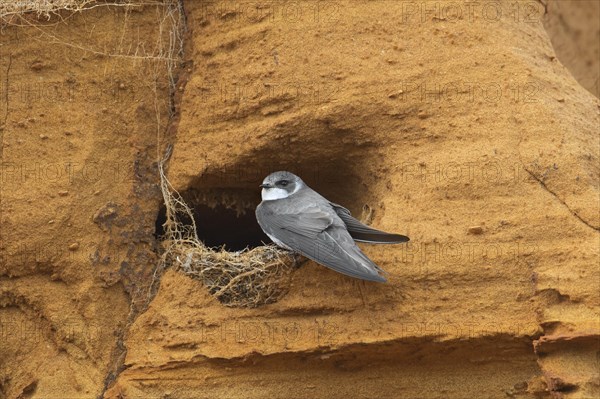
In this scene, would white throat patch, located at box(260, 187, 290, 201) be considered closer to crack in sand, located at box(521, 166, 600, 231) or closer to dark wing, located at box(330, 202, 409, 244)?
dark wing, located at box(330, 202, 409, 244)

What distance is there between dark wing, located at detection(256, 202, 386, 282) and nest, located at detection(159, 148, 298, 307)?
0.13 meters

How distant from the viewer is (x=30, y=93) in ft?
19.4

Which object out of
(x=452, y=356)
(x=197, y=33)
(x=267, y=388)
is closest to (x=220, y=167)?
(x=197, y=33)

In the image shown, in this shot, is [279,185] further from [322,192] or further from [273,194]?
[322,192]

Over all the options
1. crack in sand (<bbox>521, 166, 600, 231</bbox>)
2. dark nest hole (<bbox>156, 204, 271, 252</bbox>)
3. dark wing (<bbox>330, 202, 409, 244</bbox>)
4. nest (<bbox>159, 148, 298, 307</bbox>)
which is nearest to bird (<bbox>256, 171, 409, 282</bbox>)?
dark wing (<bbox>330, 202, 409, 244</bbox>)

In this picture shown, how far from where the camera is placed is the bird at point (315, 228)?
4881 mm

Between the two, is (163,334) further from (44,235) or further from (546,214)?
(546,214)

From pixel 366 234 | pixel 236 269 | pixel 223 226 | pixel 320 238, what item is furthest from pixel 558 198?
pixel 223 226

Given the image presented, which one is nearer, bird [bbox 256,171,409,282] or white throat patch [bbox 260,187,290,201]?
bird [bbox 256,171,409,282]

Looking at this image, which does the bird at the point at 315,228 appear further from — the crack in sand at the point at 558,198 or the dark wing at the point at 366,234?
the crack in sand at the point at 558,198

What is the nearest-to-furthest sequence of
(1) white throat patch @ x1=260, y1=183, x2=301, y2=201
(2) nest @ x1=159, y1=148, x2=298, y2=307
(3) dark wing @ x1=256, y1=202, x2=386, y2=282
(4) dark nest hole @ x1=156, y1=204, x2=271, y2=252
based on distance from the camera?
1. (3) dark wing @ x1=256, y1=202, x2=386, y2=282
2. (2) nest @ x1=159, y1=148, x2=298, y2=307
3. (1) white throat patch @ x1=260, y1=183, x2=301, y2=201
4. (4) dark nest hole @ x1=156, y1=204, x2=271, y2=252

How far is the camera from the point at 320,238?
5152mm

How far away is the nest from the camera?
5.30m

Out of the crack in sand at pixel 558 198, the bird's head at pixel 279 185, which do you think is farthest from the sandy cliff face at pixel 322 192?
Answer: the bird's head at pixel 279 185
